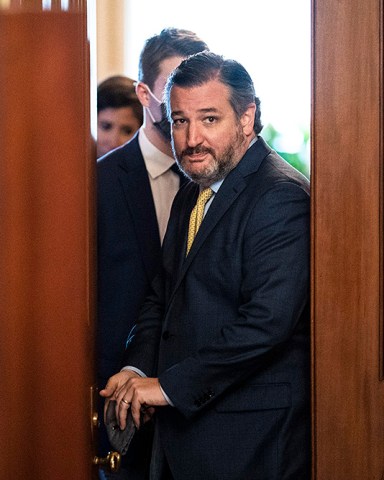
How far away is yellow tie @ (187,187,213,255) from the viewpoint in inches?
87.0

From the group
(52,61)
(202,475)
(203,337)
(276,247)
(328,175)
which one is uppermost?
(52,61)

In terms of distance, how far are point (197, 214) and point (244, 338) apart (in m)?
Result: 0.44

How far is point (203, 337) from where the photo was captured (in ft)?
6.70

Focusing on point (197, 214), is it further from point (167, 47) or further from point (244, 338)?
point (167, 47)

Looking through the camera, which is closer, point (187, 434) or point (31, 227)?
point (31, 227)

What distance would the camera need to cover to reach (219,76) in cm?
216

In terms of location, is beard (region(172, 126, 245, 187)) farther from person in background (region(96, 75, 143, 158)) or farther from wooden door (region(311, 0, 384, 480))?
person in background (region(96, 75, 143, 158))

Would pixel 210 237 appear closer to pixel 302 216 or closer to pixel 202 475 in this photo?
pixel 302 216

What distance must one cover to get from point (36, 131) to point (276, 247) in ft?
2.08

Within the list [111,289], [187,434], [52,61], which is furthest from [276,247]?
[111,289]

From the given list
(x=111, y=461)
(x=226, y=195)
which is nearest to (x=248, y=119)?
(x=226, y=195)

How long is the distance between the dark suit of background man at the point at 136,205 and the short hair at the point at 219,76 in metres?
0.60

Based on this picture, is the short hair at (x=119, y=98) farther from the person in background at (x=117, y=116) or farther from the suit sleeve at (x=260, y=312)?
the suit sleeve at (x=260, y=312)

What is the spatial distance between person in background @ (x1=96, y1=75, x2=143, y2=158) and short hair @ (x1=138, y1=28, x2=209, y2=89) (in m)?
0.44
